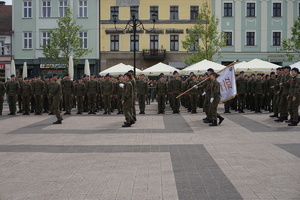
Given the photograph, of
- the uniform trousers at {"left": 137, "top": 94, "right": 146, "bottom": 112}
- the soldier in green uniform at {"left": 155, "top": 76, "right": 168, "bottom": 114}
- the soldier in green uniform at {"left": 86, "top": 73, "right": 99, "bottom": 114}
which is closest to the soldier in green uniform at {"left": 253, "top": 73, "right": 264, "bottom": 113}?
the soldier in green uniform at {"left": 155, "top": 76, "right": 168, "bottom": 114}

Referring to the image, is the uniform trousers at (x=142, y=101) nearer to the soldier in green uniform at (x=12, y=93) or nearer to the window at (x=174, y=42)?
the soldier in green uniform at (x=12, y=93)

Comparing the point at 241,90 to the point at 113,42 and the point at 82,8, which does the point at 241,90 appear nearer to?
the point at 113,42

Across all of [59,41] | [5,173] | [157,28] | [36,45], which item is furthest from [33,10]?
[5,173]

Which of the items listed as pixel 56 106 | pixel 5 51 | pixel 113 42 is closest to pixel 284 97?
pixel 56 106

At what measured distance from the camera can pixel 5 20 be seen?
163ft

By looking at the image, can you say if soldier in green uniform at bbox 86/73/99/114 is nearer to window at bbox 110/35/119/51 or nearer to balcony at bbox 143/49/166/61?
balcony at bbox 143/49/166/61

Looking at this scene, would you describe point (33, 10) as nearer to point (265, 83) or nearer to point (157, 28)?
point (157, 28)

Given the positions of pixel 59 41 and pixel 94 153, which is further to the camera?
pixel 59 41

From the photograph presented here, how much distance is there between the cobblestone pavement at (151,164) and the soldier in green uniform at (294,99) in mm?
1033

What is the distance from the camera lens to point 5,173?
752cm

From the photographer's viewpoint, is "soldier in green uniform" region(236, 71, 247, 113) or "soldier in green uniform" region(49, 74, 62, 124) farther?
"soldier in green uniform" region(236, 71, 247, 113)

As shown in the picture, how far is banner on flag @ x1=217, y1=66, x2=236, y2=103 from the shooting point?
16.3m

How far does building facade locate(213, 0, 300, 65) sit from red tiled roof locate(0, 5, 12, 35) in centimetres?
2331

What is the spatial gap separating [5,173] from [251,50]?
42.2 meters
